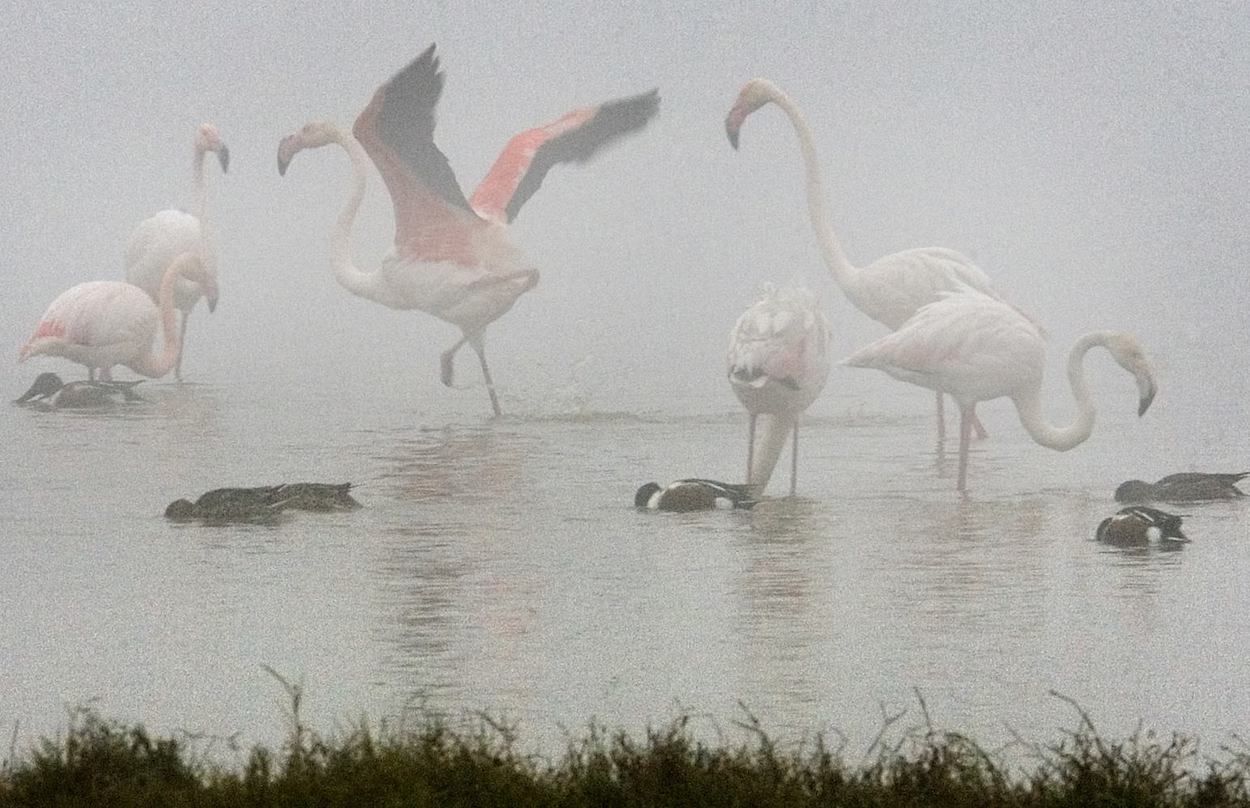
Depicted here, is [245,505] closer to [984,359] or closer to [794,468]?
[794,468]

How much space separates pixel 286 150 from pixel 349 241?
91 cm

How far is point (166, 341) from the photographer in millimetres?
12508

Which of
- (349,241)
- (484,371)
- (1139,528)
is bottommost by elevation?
(1139,528)

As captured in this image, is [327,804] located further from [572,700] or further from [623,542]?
[623,542]

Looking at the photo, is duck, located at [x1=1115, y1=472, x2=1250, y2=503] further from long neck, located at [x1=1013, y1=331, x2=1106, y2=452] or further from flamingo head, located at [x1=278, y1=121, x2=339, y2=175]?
flamingo head, located at [x1=278, y1=121, x2=339, y2=175]

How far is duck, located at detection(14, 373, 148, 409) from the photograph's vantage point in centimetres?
1192

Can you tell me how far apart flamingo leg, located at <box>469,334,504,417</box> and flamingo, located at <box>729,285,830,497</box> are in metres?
2.87

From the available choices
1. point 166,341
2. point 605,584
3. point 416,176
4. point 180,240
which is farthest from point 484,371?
point 605,584

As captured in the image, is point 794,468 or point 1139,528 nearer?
point 1139,528

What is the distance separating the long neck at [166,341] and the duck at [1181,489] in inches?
217

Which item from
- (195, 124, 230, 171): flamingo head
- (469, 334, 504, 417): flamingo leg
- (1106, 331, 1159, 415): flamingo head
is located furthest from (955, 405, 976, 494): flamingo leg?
(195, 124, 230, 171): flamingo head

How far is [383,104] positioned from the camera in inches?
445

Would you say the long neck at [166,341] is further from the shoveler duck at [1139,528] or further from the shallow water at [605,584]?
the shoveler duck at [1139,528]

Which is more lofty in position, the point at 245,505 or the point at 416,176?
the point at 416,176
